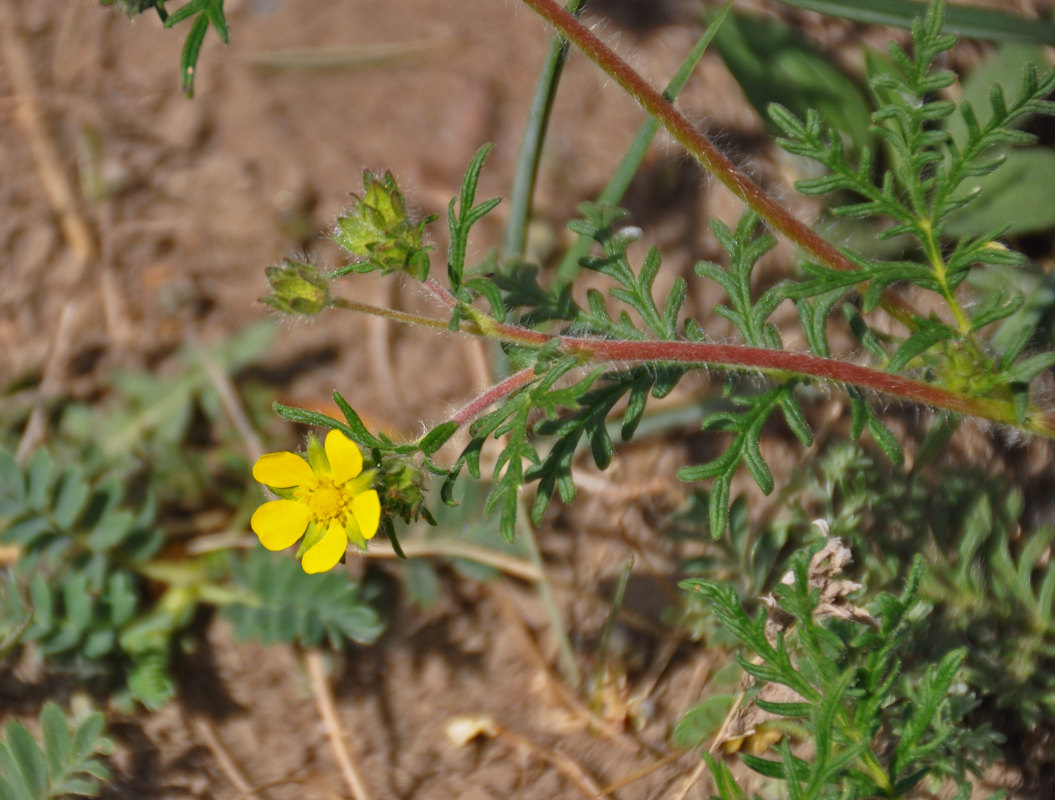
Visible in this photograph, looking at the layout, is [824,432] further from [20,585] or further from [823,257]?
[20,585]

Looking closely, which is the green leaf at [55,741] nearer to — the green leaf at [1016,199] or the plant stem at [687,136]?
the plant stem at [687,136]

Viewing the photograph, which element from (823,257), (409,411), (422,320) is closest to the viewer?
(422,320)

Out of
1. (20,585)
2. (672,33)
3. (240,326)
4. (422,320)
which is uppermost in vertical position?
(672,33)

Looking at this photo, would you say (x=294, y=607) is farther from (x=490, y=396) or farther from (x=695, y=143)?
(x=695, y=143)

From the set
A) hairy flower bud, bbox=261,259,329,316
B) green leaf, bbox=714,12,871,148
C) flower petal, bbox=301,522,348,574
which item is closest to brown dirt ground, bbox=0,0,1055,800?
green leaf, bbox=714,12,871,148

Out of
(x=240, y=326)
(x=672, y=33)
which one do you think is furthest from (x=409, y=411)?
(x=672, y=33)

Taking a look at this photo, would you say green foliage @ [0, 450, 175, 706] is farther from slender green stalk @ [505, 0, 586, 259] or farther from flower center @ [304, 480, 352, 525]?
slender green stalk @ [505, 0, 586, 259]

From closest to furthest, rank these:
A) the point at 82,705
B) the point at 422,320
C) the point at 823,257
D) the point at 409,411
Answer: the point at 422,320, the point at 823,257, the point at 82,705, the point at 409,411
